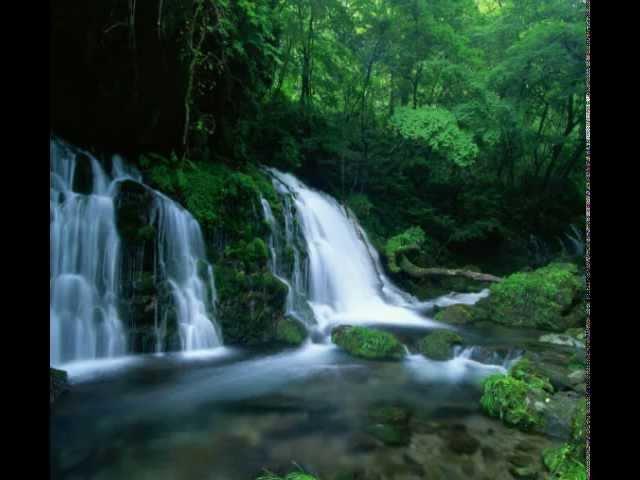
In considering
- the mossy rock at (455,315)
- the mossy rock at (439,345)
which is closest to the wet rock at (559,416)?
the mossy rock at (439,345)

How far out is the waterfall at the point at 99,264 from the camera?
17.9 feet

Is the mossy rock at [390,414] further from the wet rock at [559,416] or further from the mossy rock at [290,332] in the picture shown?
the mossy rock at [290,332]

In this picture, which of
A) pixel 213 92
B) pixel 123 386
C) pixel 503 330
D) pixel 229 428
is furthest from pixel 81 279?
pixel 503 330

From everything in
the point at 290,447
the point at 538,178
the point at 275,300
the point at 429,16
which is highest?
the point at 429,16

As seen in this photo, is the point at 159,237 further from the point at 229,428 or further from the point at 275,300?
the point at 229,428

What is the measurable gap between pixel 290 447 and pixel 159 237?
3870 millimetres

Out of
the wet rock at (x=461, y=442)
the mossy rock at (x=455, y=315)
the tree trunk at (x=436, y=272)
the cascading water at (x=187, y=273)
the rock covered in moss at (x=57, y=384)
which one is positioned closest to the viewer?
the wet rock at (x=461, y=442)

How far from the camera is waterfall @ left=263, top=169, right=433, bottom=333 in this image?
28.3ft

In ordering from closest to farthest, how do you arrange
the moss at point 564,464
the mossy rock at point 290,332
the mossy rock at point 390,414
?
the moss at point 564,464
the mossy rock at point 390,414
the mossy rock at point 290,332

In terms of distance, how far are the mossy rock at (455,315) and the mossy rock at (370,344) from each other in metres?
2.18

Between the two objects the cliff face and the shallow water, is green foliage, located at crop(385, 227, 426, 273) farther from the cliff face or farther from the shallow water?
the cliff face
